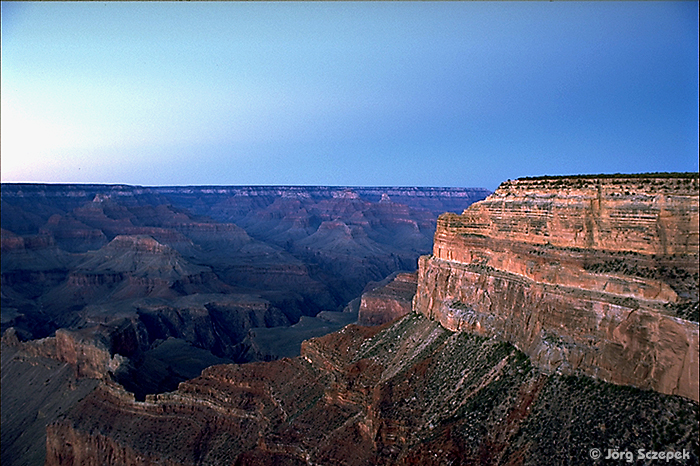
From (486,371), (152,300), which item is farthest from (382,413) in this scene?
(152,300)

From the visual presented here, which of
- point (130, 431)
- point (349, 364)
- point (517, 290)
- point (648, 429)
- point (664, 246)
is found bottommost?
point (130, 431)

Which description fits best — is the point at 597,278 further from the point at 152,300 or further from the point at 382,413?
the point at 152,300

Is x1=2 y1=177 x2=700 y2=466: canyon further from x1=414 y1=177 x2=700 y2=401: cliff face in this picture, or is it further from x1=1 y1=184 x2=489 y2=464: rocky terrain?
x1=1 y1=184 x2=489 y2=464: rocky terrain

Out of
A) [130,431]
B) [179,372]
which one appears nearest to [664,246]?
[130,431]

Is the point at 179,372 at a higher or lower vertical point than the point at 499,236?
lower

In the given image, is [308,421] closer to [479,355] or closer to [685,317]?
[479,355]

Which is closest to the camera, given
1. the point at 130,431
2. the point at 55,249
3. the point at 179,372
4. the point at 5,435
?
the point at 130,431

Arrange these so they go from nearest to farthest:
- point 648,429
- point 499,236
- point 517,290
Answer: point 648,429 < point 517,290 < point 499,236

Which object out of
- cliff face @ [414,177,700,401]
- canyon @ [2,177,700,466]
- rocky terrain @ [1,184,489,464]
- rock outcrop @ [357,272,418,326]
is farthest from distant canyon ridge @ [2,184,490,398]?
cliff face @ [414,177,700,401]

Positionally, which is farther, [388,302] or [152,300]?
[152,300]
